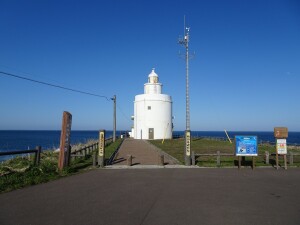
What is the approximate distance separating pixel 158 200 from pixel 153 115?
32.9m

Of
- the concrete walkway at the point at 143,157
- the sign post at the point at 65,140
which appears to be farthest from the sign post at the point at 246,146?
the sign post at the point at 65,140

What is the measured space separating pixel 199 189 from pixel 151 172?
3.83 meters

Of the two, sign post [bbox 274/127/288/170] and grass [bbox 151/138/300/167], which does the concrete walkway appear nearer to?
grass [bbox 151/138/300/167]

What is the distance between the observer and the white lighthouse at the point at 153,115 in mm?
40281

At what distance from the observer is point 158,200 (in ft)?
24.3

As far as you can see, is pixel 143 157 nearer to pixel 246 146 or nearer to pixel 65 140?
pixel 65 140

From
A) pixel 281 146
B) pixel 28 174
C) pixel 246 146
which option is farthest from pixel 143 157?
pixel 28 174

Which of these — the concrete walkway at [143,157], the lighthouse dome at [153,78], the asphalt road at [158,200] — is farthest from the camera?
the lighthouse dome at [153,78]

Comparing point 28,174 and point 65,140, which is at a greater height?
point 65,140

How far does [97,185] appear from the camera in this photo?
9.51 m

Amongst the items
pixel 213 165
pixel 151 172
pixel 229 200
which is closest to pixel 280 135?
pixel 213 165

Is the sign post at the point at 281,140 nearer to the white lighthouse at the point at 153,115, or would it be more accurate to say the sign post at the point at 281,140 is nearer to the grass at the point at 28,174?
the grass at the point at 28,174

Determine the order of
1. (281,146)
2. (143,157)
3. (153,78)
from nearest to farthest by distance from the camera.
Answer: (281,146)
(143,157)
(153,78)

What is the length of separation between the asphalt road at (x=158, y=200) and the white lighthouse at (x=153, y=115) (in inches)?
1139
